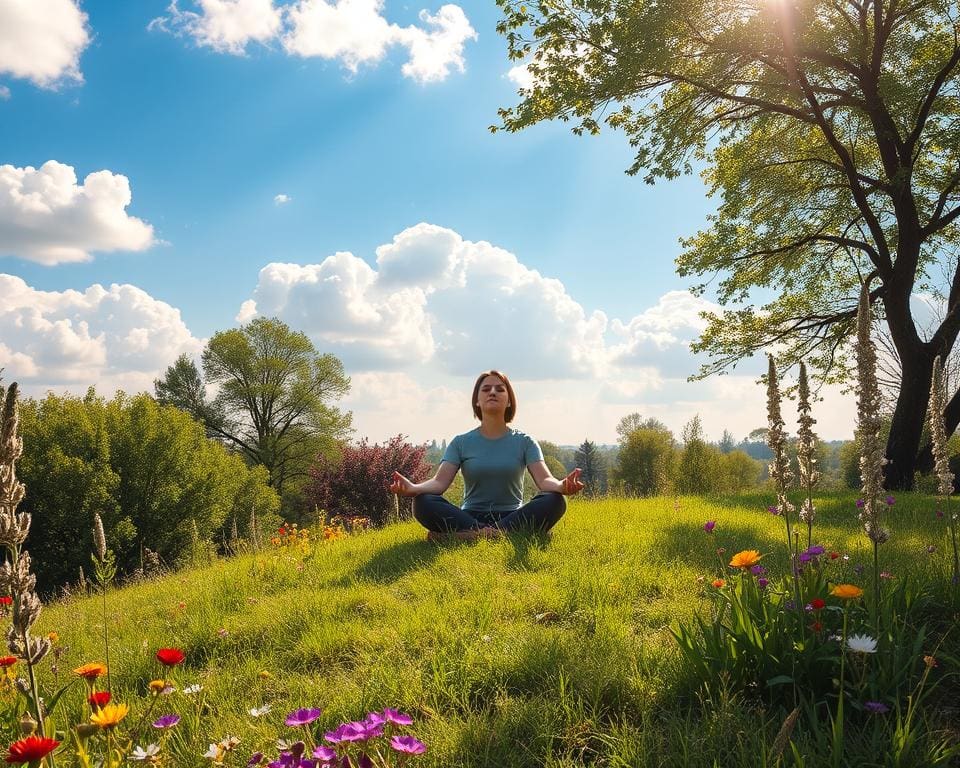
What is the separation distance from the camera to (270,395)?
35.5 metres

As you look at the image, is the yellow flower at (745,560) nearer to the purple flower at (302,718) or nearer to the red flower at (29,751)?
the purple flower at (302,718)

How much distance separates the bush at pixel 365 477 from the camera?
1077 inches

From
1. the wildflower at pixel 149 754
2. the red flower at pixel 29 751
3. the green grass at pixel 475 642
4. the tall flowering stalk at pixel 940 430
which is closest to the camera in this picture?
the red flower at pixel 29 751

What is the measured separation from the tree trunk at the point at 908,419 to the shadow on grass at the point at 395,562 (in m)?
10.9

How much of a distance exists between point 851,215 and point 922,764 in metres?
15.8

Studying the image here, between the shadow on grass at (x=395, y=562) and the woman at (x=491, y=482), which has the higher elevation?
the woman at (x=491, y=482)

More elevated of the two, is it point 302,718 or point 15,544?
point 15,544

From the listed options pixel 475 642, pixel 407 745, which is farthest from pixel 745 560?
pixel 407 745

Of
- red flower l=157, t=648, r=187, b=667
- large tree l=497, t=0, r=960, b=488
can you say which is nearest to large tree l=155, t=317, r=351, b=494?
large tree l=497, t=0, r=960, b=488

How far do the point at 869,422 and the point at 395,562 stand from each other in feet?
14.5

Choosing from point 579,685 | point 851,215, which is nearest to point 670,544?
point 579,685

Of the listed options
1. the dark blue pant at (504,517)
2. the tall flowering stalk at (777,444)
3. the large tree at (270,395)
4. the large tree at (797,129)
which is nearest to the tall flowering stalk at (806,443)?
the tall flowering stalk at (777,444)

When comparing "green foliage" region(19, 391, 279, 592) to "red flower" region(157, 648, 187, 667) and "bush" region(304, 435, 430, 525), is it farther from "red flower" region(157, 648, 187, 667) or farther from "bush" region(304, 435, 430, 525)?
"red flower" region(157, 648, 187, 667)

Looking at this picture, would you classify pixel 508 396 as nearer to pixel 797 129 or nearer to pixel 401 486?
pixel 401 486
